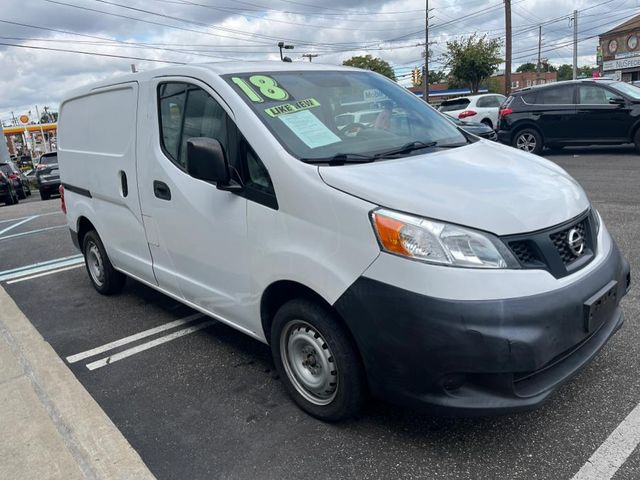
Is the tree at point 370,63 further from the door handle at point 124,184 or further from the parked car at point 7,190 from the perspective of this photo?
the door handle at point 124,184

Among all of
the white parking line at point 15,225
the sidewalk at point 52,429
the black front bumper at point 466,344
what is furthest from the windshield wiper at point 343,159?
the white parking line at point 15,225

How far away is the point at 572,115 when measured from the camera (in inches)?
476

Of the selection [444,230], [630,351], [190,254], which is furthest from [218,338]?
[630,351]

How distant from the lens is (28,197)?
21844mm

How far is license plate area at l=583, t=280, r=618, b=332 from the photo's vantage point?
244 centimetres

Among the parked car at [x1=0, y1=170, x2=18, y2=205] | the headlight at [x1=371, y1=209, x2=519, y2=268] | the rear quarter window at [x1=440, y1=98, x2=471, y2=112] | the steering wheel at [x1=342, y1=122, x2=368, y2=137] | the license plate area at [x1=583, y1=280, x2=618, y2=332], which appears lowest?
the parked car at [x1=0, y1=170, x2=18, y2=205]

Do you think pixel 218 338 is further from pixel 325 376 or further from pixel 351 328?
pixel 351 328

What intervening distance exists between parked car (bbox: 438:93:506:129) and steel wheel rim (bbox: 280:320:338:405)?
15703mm

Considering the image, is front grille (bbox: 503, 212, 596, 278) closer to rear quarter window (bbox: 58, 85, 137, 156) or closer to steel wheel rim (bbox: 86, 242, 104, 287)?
rear quarter window (bbox: 58, 85, 137, 156)

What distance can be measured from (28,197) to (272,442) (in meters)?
22.4

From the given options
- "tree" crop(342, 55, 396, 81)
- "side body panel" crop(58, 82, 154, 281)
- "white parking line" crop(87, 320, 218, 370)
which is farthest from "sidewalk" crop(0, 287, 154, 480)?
"tree" crop(342, 55, 396, 81)

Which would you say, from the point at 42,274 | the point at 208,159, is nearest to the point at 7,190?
the point at 42,274

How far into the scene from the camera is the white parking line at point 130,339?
3971 millimetres

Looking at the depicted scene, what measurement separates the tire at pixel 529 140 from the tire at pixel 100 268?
10531 mm
